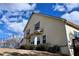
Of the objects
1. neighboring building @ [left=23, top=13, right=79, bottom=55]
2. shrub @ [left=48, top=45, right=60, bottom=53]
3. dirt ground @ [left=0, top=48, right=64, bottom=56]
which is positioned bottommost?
dirt ground @ [left=0, top=48, right=64, bottom=56]

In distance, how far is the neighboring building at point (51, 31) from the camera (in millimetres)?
8969

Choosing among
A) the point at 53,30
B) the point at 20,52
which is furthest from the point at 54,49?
the point at 20,52

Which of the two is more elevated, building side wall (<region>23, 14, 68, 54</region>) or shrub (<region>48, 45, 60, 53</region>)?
building side wall (<region>23, 14, 68, 54</region>)

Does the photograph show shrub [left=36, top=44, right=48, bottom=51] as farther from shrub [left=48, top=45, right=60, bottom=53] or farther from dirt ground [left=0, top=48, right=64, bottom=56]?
dirt ground [left=0, top=48, right=64, bottom=56]

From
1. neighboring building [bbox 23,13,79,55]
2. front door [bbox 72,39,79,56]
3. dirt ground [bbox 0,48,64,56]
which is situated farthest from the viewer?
neighboring building [bbox 23,13,79,55]

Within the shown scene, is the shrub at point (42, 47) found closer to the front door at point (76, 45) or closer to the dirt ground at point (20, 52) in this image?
the dirt ground at point (20, 52)

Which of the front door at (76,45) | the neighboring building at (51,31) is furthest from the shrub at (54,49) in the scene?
the front door at (76,45)

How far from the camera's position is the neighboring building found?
8.97 meters

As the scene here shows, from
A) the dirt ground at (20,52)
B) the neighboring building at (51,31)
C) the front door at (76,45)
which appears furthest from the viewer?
the neighboring building at (51,31)

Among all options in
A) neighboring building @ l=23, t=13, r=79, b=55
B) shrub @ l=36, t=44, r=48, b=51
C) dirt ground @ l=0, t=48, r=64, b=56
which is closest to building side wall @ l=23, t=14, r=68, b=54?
neighboring building @ l=23, t=13, r=79, b=55

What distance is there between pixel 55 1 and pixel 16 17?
6.47ft

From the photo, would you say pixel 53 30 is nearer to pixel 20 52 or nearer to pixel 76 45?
pixel 76 45

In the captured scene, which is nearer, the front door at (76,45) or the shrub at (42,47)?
the front door at (76,45)

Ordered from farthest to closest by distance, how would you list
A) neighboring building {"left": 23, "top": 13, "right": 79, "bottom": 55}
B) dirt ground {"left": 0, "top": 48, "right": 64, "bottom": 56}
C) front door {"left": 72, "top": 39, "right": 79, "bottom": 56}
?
neighboring building {"left": 23, "top": 13, "right": 79, "bottom": 55} → front door {"left": 72, "top": 39, "right": 79, "bottom": 56} → dirt ground {"left": 0, "top": 48, "right": 64, "bottom": 56}
